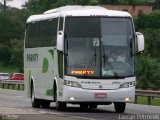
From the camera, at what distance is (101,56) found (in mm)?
24906

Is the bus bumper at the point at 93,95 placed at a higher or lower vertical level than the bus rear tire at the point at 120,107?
higher

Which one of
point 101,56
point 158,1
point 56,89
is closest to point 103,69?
point 101,56

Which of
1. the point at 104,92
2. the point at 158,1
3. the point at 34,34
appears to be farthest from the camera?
the point at 158,1

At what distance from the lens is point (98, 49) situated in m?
24.9

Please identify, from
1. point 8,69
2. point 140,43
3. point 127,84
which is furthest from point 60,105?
point 8,69

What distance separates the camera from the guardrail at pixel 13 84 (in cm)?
6072

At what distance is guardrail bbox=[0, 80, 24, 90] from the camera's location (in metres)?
60.7

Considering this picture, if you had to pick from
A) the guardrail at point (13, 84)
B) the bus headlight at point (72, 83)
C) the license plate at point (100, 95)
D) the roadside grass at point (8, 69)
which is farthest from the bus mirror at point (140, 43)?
the roadside grass at point (8, 69)

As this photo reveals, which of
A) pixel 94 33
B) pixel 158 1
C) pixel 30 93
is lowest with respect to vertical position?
pixel 30 93

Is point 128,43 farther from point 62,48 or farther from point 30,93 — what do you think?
point 30,93

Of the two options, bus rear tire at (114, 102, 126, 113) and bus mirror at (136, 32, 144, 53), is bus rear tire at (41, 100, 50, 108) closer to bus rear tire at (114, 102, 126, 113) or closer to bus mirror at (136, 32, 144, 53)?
bus rear tire at (114, 102, 126, 113)

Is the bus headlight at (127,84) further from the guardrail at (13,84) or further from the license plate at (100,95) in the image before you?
the guardrail at (13,84)

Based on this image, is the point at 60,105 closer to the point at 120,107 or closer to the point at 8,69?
the point at 120,107

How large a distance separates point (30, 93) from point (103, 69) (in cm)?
665
